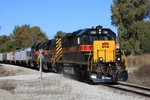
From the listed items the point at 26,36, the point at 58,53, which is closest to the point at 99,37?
the point at 58,53

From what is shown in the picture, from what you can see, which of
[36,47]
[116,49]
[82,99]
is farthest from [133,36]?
[82,99]

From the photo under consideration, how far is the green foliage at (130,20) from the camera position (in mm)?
56906

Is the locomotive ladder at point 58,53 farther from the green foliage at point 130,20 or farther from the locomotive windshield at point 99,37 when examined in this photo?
the green foliage at point 130,20

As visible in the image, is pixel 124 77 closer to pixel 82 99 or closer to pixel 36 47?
pixel 82 99

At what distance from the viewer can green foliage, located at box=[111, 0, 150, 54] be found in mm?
56906

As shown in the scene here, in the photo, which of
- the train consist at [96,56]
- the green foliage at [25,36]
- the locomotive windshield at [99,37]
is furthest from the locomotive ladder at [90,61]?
the green foliage at [25,36]

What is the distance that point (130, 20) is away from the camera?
57562 millimetres

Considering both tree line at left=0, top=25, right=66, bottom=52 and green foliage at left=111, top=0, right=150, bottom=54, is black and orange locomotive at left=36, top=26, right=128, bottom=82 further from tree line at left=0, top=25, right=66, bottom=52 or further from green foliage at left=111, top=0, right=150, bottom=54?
tree line at left=0, top=25, right=66, bottom=52

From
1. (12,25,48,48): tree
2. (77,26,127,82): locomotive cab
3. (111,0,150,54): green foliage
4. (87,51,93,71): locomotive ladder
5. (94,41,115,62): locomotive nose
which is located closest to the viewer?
(77,26,127,82): locomotive cab

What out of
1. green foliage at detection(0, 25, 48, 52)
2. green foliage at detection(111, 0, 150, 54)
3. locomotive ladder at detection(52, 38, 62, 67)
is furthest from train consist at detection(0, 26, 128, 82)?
green foliage at detection(0, 25, 48, 52)

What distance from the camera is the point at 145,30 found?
189 feet

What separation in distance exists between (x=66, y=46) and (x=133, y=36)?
33033 millimetres

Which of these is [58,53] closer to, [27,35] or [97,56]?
[97,56]

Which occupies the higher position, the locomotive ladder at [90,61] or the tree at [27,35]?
the tree at [27,35]
